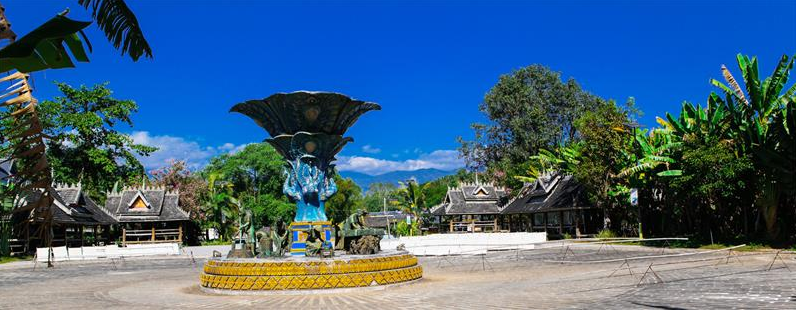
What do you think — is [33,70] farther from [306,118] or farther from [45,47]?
[306,118]

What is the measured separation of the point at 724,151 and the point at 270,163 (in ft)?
149

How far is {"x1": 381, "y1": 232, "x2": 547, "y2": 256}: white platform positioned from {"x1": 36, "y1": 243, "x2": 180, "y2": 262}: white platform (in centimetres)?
1342

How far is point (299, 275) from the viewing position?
13.7m

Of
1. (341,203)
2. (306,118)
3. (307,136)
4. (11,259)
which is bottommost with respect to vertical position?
(11,259)

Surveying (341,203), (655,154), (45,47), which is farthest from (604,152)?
(341,203)

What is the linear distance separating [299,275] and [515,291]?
502 cm

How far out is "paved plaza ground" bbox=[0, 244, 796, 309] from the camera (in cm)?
1059

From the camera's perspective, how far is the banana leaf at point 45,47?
3.00 meters

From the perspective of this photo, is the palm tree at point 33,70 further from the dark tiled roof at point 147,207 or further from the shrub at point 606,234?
the dark tiled roof at point 147,207

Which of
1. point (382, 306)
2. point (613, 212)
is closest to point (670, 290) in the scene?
point (382, 306)

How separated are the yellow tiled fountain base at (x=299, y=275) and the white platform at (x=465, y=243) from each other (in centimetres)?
1671

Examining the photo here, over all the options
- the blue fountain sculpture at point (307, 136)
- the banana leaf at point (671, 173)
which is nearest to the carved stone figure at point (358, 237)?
the blue fountain sculpture at point (307, 136)

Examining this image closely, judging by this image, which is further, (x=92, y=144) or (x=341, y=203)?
(x=341, y=203)

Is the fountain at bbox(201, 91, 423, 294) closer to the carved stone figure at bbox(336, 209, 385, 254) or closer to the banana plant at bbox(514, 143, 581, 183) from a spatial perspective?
the carved stone figure at bbox(336, 209, 385, 254)
